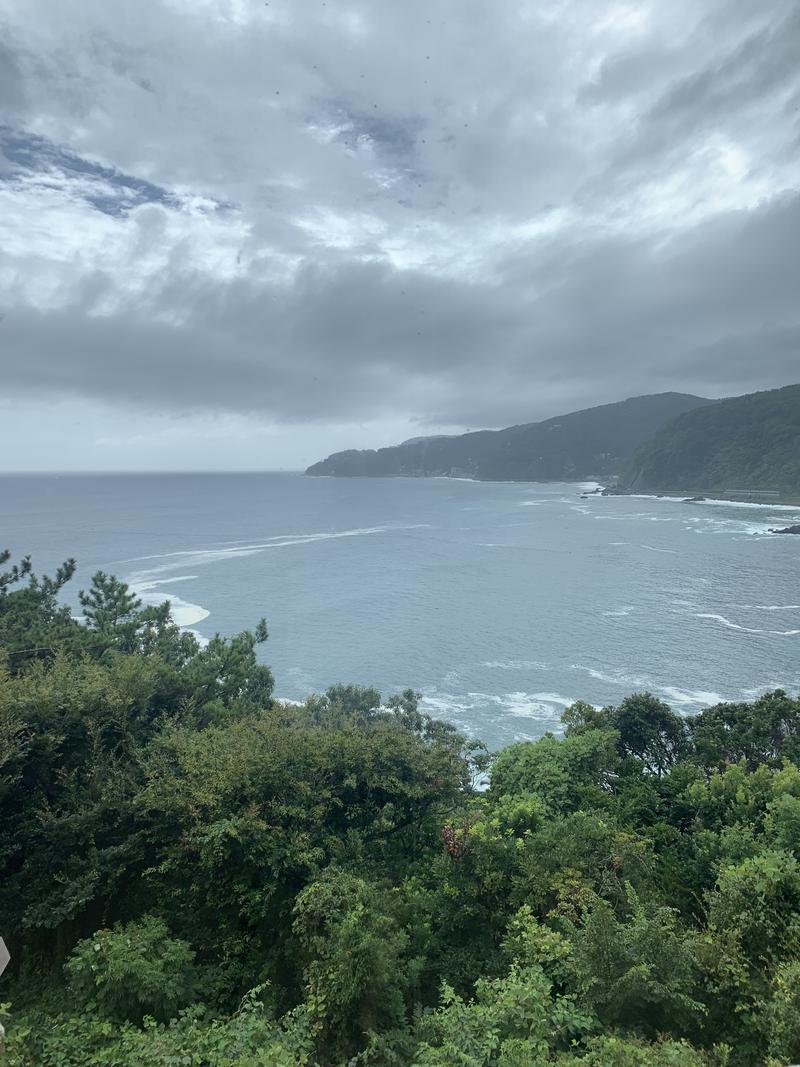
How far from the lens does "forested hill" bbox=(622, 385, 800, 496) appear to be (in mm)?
165750

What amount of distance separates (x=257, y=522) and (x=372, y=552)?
2140 inches

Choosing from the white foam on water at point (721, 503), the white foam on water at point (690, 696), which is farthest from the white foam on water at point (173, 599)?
the white foam on water at point (721, 503)

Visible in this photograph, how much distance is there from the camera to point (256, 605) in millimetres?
66688

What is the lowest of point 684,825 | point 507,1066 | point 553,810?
point 684,825

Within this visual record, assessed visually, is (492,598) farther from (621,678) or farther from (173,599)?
(173,599)

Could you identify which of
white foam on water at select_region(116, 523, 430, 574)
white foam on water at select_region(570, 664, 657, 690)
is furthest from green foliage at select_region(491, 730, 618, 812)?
white foam on water at select_region(116, 523, 430, 574)

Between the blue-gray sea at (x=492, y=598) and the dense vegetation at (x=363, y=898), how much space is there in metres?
21.2

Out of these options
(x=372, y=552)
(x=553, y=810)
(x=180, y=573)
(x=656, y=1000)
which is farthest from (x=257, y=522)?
(x=656, y=1000)

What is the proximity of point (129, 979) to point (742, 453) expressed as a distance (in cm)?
20702

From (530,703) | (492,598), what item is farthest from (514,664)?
(492,598)

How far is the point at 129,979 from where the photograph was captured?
10.1m

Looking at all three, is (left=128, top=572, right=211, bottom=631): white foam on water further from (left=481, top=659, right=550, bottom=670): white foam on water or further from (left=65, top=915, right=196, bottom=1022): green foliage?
(left=65, top=915, right=196, bottom=1022): green foliage

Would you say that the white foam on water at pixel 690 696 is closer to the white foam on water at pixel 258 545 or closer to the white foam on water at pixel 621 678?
the white foam on water at pixel 621 678

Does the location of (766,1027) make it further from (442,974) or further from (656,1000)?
(442,974)
